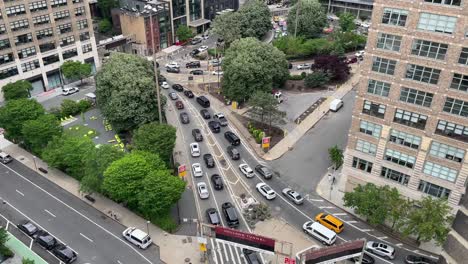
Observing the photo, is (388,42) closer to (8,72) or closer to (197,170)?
(197,170)

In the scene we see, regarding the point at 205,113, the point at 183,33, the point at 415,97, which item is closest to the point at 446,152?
the point at 415,97

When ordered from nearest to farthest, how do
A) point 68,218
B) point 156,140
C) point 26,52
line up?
point 68,218 → point 156,140 → point 26,52

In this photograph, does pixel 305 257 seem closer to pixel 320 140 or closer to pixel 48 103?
pixel 320 140

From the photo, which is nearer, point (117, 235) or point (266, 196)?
point (117, 235)

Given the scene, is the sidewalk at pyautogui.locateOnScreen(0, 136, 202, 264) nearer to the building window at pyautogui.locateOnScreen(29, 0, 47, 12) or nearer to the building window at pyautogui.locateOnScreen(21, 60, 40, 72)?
the building window at pyautogui.locateOnScreen(21, 60, 40, 72)

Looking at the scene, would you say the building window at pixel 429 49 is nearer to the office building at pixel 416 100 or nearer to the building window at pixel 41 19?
the office building at pixel 416 100

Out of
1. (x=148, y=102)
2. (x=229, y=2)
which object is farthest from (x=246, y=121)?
(x=229, y=2)
